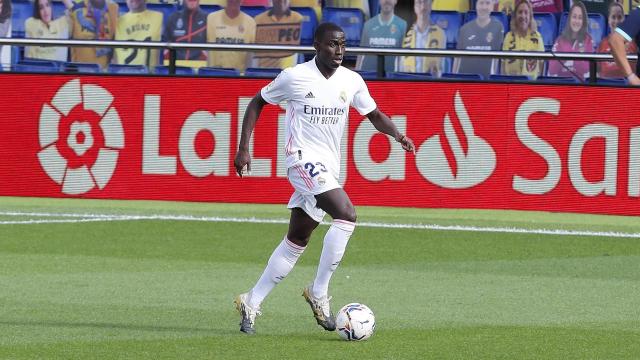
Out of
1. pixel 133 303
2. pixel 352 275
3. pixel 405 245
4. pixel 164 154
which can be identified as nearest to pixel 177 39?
pixel 164 154

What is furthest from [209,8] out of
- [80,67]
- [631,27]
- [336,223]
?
[336,223]

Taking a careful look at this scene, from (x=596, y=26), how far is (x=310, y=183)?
10.2 metres

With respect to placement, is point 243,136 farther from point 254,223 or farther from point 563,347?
point 254,223

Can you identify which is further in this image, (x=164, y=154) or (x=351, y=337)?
(x=164, y=154)

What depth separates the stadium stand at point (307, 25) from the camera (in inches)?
734

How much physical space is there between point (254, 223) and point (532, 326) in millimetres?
6885

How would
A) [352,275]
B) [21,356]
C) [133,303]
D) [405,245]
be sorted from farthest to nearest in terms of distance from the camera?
[405,245] → [352,275] → [133,303] → [21,356]

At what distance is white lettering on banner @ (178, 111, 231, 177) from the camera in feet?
56.9

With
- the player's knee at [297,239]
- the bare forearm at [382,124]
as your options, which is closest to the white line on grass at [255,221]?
the bare forearm at [382,124]

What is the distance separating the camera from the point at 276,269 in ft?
30.0

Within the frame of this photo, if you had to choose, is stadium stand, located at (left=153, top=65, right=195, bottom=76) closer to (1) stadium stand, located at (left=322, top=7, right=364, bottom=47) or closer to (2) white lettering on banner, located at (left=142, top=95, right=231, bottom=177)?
(2) white lettering on banner, located at (left=142, top=95, right=231, bottom=177)

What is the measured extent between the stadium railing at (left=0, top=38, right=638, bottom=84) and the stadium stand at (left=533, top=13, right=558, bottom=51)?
60.9 inches

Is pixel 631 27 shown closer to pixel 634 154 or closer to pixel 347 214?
pixel 634 154

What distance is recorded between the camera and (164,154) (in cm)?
1747
